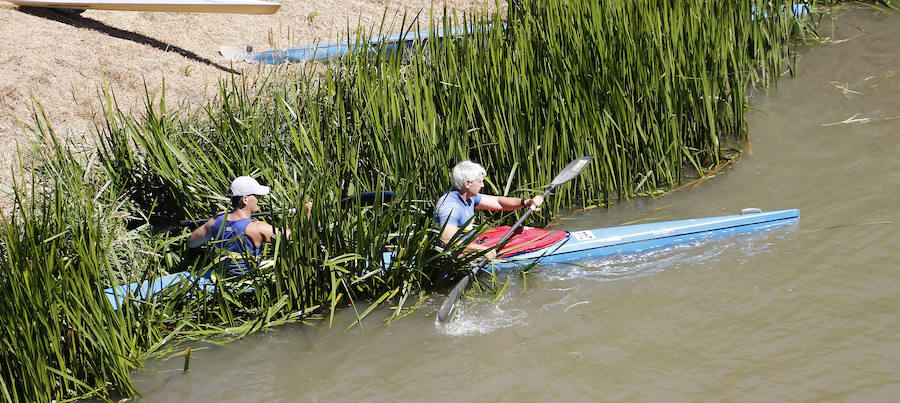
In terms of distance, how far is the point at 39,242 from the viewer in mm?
3420

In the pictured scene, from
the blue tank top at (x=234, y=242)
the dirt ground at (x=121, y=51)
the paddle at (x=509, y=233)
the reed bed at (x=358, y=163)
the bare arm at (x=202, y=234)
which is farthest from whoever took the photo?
the dirt ground at (x=121, y=51)

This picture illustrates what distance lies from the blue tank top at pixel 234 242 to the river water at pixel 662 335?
0.42 m

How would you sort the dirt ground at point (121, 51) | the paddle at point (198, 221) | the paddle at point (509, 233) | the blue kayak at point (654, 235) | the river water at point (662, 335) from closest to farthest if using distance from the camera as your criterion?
the river water at point (662, 335) < the paddle at point (509, 233) < the paddle at point (198, 221) < the blue kayak at point (654, 235) < the dirt ground at point (121, 51)

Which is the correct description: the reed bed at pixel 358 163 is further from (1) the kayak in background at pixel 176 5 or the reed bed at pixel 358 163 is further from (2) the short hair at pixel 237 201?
(1) the kayak in background at pixel 176 5

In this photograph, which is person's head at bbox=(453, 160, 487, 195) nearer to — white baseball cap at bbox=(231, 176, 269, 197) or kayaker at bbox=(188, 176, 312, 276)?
kayaker at bbox=(188, 176, 312, 276)

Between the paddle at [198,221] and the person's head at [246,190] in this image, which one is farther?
the paddle at [198,221]

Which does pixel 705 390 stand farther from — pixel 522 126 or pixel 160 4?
pixel 160 4

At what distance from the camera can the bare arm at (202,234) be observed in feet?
14.0

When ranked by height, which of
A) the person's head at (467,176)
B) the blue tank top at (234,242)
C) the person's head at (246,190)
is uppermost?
the person's head at (246,190)

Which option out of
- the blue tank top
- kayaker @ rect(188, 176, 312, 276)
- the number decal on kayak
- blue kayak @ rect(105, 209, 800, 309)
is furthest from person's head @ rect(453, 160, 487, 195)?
the blue tank top

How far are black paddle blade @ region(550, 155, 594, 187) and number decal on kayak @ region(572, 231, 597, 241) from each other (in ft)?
1.08

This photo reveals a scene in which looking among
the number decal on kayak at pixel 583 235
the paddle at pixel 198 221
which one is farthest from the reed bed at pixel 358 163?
the number decal on kayak at pixel 583 235

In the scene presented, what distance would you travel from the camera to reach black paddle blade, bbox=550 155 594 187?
188 inches

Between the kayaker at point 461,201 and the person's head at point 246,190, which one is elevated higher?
the person's head at point 246,190
